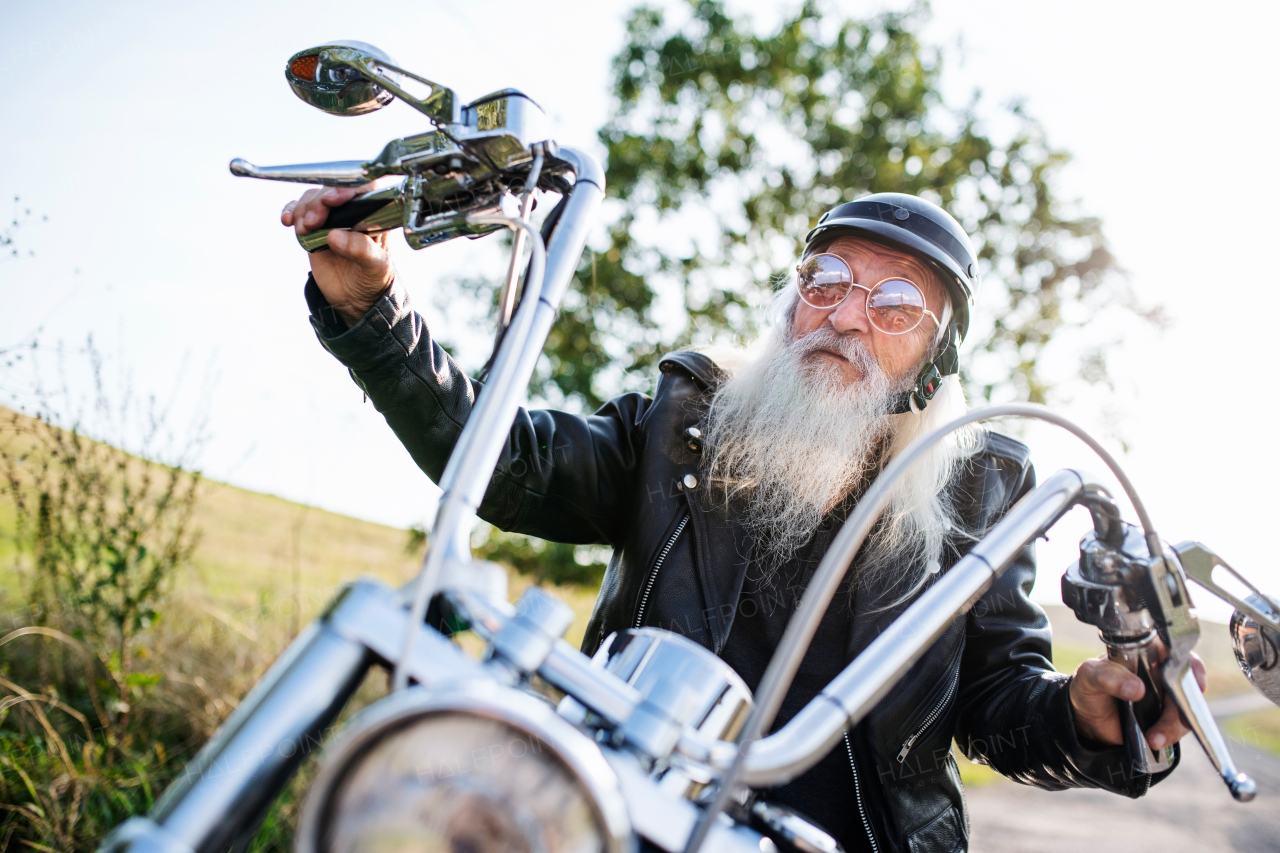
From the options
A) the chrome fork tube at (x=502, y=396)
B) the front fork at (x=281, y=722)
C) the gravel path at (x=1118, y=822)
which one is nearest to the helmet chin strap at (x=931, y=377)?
the chrome fork tube at (x=502, y=396)

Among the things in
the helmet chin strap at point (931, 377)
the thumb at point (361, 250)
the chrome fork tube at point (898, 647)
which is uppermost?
the helmet chin strap at point (931, 377)

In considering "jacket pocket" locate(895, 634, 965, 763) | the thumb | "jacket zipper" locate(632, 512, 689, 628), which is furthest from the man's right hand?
"jacket pocket" locate(895, 634, 965, 763)

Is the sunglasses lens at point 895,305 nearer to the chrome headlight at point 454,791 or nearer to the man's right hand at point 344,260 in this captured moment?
the man's right hand at point 344,260

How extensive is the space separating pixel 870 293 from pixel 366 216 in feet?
5.71

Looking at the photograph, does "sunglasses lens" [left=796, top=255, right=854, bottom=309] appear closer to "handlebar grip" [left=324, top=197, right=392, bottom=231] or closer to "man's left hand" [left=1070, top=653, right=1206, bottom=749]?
"man's left hand" [left=1070, top=653, right=1206, bottom=749]

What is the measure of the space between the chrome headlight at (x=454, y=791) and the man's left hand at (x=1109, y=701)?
1154mm

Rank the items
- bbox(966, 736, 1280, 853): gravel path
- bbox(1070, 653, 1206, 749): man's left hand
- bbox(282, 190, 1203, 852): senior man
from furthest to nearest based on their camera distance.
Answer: bbox(966, 736, 1280, 853): gravel path
bbox(282, 190, 1203, 852): senior man
bbox(1070, 653, 1206, 749): man's left hand

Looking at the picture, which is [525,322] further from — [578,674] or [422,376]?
[422,376]

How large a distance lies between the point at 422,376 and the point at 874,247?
5.53ft

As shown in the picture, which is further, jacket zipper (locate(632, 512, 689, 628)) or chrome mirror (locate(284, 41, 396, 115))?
jacket zipper (locate(632, 512, 689, 628))

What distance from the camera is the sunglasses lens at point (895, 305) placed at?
258cm

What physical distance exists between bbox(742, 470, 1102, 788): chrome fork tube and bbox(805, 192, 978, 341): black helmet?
1.64 m

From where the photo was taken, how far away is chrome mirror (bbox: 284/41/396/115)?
1.26 meters

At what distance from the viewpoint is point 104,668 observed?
3.82m
